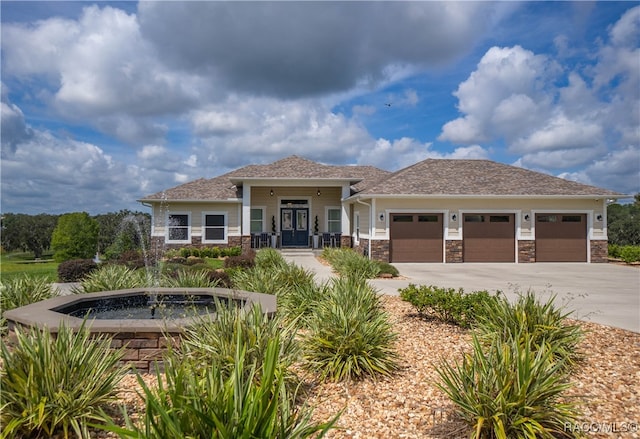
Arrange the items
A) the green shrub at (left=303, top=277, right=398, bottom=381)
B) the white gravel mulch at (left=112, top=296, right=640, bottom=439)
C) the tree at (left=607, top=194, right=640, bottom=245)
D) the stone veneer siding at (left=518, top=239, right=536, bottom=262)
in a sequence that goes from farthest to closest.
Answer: the tree at (left=607, top=194, right=640, bottom=245)
the stone veneer siding at (left=518, top=239, right=536, bottom=262)
the green shrub at (left=303, top=277, right=398, bottom=381)
the white gravel mulch at (left=112, top=296, right=640, bottom=439)

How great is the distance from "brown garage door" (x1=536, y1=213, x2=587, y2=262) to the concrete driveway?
784mm

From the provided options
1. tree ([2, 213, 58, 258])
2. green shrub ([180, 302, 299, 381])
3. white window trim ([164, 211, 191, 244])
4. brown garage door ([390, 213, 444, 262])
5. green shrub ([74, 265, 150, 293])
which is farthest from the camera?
tree ([2, 213, 58, 258])

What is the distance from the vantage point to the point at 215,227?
22.3 m

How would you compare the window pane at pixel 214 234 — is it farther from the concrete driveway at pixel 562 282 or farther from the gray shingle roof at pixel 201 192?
the concrete driveway at pixel 562 282

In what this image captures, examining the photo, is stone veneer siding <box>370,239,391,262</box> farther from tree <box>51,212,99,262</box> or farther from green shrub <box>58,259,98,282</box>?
tree <box>51,212,99,262</box>

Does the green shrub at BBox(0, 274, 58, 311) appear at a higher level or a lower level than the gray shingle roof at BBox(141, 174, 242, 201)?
lower

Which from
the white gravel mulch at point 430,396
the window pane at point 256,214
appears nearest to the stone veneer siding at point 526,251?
the white gravel mulch at point 430,396

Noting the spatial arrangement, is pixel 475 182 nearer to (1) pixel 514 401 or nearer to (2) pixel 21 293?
(1) pixel 514 401

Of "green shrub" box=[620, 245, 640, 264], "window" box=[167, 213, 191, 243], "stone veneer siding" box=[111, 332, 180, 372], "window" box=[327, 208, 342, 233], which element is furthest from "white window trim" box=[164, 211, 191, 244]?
"green shrub" box=[620, 245, 640, 264]

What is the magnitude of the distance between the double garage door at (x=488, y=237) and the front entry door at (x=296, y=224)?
293 inches

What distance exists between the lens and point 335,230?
24078 millimetres

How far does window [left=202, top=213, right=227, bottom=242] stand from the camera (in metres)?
22.2

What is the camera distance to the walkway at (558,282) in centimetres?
800

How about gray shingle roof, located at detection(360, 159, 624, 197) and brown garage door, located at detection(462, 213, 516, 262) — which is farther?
brown garage door, located at detection(462, 213, 516, 262)
